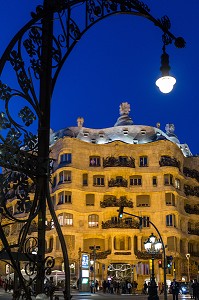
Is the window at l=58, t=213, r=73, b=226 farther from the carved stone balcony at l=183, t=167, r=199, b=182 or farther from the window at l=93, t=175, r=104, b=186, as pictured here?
the carved stone balcony at l=183, t=167, r=199, b=182

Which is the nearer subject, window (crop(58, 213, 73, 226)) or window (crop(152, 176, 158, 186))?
window (crop(58, 213, 73, 226))

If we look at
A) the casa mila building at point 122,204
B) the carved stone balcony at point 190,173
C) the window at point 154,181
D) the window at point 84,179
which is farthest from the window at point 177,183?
the window at point 84,179

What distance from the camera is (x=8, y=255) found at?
6.52 meters

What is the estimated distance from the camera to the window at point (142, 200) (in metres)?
72.2

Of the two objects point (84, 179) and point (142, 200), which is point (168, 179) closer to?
point (142, 200)

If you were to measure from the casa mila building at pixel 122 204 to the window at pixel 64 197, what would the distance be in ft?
0.45

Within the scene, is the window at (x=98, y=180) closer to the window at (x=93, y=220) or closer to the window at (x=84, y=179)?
the window at (x=84, y=179)

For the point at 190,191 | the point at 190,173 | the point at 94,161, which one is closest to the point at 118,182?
the point at 94,161

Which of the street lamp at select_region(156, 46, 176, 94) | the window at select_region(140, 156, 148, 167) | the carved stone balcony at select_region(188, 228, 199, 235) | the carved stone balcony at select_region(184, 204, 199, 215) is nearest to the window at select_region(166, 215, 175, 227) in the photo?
the carved stone balcony at select_region(188, 228, 199, 235)

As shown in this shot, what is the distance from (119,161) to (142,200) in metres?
6.41

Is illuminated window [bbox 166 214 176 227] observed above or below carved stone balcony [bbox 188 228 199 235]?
above

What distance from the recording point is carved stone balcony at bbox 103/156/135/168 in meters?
72.5

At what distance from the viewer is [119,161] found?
239 ft

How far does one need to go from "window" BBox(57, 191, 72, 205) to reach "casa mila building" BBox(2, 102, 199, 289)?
138 millimetres
